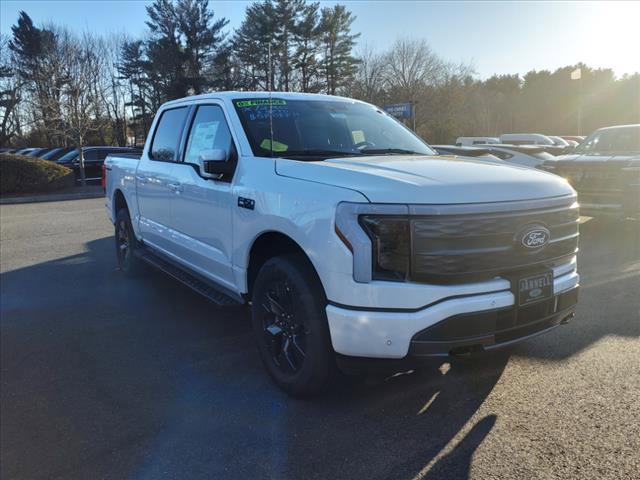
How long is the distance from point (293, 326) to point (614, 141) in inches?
335

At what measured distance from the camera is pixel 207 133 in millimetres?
4414

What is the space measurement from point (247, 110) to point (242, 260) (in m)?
1.22

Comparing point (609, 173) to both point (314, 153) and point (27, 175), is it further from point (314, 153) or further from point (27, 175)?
point (27, 175)

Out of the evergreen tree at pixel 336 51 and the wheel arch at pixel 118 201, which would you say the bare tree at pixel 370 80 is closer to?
the evergreen tree at pixel 336 51

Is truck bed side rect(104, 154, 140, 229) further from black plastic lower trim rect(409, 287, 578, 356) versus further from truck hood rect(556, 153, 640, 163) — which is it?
truck hood rect(556, 153, 640, 163)

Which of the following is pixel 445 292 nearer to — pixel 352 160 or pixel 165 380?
pixel 352 160

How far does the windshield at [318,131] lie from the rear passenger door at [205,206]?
0.24 metres

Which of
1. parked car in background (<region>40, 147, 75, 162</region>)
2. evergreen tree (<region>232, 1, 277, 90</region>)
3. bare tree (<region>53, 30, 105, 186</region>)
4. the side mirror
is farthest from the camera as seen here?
evergreen tree (<region>232, 1, 277, 90</region>)

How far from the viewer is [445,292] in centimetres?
265

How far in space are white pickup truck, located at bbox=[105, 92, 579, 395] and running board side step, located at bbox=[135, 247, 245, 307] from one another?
3cm

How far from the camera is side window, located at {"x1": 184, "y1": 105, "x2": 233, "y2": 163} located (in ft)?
13.4

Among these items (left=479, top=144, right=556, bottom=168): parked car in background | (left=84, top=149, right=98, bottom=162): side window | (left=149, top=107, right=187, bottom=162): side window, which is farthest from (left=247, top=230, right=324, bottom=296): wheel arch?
(left=84, top=149, right=98, bottom=162): side window

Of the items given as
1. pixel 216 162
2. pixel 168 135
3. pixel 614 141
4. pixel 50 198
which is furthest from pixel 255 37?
pixel 216 162

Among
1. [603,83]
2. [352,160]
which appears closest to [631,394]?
[352,160]
